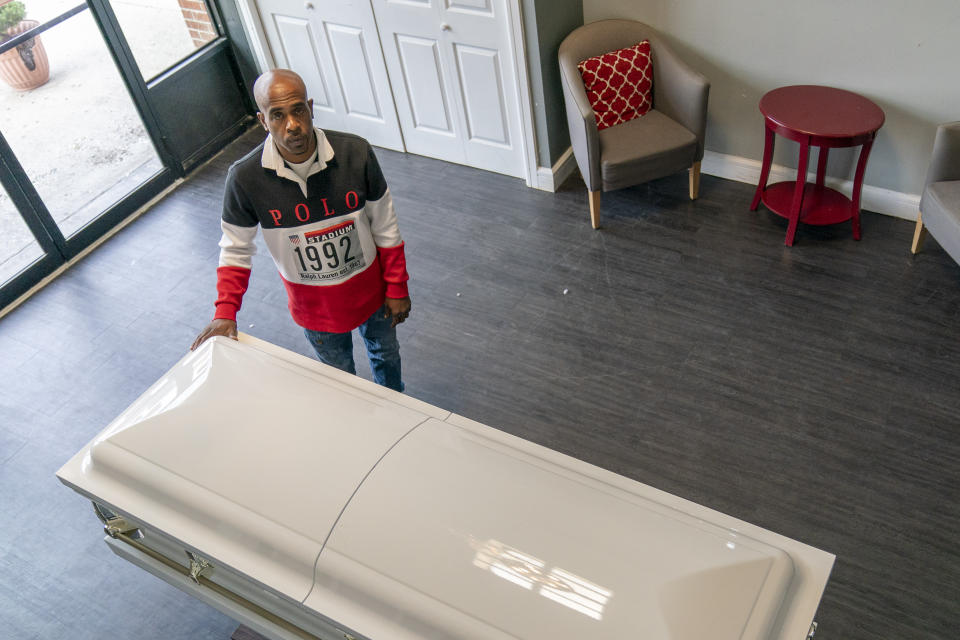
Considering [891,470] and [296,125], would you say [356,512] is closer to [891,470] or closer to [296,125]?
[296,125]

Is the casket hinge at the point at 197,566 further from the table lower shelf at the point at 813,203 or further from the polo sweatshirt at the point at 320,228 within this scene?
the table lower shelf at the point at 813,203

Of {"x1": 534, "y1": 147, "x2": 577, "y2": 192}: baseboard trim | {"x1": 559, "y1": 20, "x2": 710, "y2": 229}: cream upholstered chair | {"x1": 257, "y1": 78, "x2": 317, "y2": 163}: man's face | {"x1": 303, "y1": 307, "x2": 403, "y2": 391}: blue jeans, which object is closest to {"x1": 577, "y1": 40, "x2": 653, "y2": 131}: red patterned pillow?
{"x1": 559, "y1": 20, "x2": 710, "y2": 229}: cream upholstered chair

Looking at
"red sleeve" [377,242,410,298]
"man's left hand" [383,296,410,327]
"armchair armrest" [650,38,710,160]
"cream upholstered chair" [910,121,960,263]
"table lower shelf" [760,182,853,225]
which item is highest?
"red sleeve" [377,242,410,298]

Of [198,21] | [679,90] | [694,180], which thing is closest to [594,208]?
[694,180]

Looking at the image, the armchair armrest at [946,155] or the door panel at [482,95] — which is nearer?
the armchair armrest at [946,155]

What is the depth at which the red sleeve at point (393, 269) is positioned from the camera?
8.46ft

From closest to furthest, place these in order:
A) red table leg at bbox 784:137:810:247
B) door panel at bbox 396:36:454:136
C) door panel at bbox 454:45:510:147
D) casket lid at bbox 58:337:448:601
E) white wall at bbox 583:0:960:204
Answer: casket lid at bbox 58:337:448:601, white wall at bbox 583:0:960:204, red table leg at bbox 784:137:810:247, door panel at bbox 454:45:510:147, door panel at bbox 396:36:454:136

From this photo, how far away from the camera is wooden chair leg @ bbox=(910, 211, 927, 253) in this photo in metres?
3.63

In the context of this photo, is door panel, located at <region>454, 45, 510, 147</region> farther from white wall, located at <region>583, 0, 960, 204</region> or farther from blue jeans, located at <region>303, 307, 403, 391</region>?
blue jeans, located at <region>303, 307, 403, 391</region>

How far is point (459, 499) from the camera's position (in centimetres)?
161

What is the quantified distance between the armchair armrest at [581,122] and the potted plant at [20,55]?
8.90ft

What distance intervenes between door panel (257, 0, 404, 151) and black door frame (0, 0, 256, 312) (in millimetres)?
442

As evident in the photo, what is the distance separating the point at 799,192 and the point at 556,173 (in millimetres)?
1269

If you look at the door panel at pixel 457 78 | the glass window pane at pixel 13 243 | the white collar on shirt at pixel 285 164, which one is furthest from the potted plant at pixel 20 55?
the white collar on shirt at pixel 285 164
